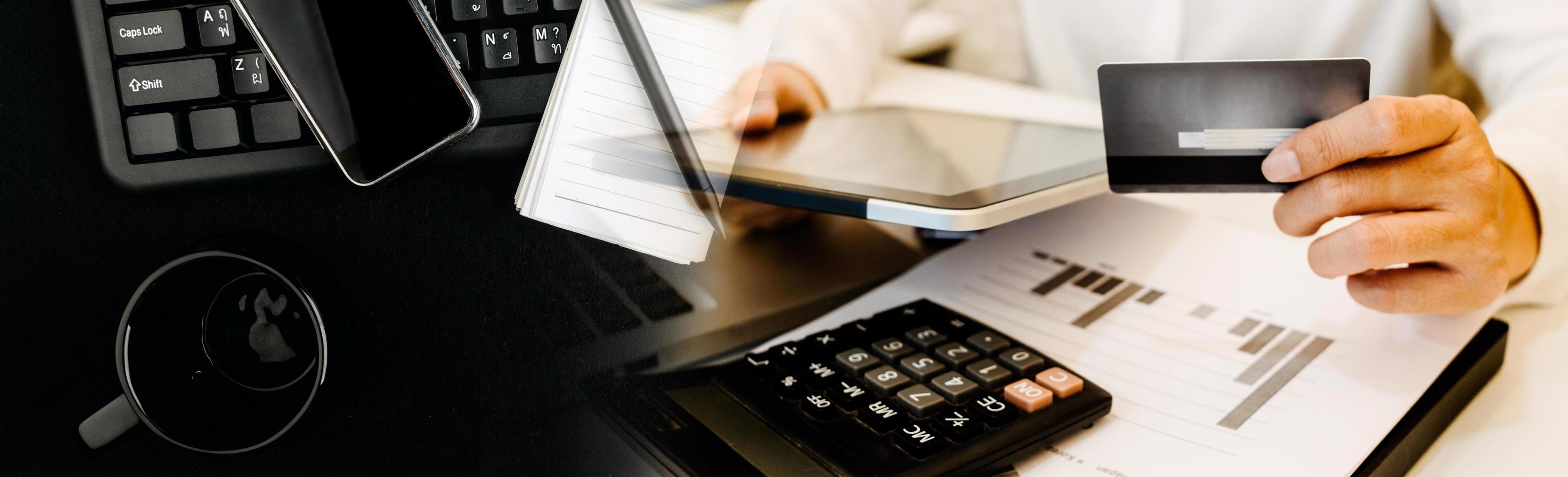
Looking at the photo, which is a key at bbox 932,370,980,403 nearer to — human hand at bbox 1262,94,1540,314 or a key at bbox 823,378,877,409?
a key at bbox 823,378,877,409

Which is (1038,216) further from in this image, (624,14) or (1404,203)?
(624,14)

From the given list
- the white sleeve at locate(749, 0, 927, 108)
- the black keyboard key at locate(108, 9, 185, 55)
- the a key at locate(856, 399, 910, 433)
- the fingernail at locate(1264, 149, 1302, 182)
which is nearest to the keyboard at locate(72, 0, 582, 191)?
the black keyboard key at locate(108, 9, 185, 55)

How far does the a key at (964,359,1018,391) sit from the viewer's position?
213 mm

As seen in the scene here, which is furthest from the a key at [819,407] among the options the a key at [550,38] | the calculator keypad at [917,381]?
the a key at [550,38]

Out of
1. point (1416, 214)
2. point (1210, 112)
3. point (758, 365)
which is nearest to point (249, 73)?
point (758, 365)

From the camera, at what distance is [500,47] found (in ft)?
0.51

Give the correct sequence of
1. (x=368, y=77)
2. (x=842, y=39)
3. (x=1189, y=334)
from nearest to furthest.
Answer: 1. (x=368, y=77)
2. (x=1189, y=334)
3. (x=842, y=39)

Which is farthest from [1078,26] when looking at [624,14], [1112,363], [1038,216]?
[624,14]

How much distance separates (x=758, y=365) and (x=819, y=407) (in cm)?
3

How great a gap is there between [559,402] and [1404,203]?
294 millimetres

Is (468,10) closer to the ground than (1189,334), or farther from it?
farther from it

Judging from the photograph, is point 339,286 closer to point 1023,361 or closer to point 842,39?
point 1023,361

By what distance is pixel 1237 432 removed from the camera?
0.70 ft

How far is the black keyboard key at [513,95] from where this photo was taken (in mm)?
155
